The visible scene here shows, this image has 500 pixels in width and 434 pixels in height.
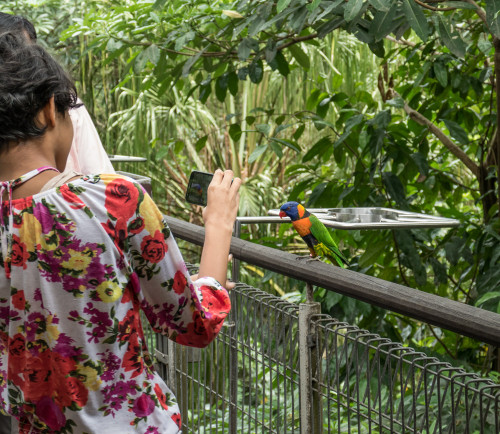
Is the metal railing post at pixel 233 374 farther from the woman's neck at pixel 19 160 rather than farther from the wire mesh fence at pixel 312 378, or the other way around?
the woman's neck at pixel 19 160

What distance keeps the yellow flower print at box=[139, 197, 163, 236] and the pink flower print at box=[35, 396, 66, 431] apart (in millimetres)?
247

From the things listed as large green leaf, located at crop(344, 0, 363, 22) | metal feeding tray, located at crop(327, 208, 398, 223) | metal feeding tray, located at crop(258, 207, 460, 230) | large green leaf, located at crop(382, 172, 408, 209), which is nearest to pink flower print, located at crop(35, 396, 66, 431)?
metal feeding tray, located at crop(258, 207, 460, 230)

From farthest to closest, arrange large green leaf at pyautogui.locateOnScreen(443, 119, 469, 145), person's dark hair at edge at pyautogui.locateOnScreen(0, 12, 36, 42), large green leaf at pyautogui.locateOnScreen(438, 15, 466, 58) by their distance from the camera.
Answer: large green leaf at pyautogui.locateOnScreen(443, 119, 469, 145), large green leaf at pyautogui.locateOnScreen(438, 15, 466, 58), person's dark hair at edge at pyautogui.locateOnScreen(0, 12, 36, 42)

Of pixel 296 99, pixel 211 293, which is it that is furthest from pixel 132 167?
pixel 211 293

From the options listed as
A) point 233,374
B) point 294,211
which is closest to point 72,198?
point 233,374

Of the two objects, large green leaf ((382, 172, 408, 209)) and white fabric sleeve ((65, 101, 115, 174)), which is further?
large green leaf ((382, 172, 408, 209))

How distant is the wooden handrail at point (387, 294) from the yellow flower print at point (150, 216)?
1.42 feet

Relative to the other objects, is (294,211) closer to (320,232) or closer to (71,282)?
(320,232)

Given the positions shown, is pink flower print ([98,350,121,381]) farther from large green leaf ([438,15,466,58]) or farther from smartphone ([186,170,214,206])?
large green leaf ([438,15,466,58])

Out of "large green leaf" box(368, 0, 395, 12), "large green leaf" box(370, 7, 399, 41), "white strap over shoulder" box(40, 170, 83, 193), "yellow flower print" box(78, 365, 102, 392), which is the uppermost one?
"large green leaf" box(368, 0, 395, 12)

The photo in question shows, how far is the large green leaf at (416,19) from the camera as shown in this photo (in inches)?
68.9

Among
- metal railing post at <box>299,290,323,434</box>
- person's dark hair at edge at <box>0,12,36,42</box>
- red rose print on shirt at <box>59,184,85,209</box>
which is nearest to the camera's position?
red rose print on shirt at <box>59,184,85,209</box>

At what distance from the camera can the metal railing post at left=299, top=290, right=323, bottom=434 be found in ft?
4.44

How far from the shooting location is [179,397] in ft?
6.37
